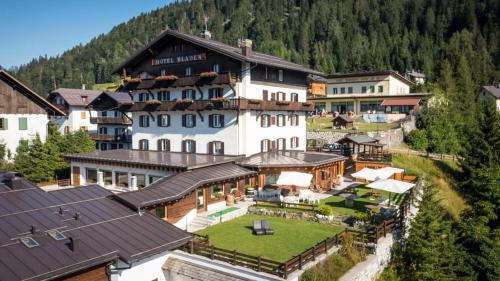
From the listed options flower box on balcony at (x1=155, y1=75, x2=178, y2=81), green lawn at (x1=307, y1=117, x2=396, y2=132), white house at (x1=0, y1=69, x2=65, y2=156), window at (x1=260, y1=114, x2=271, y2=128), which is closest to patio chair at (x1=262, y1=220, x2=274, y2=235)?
window at (x1=260, y1=114, x2=271, y2=128)

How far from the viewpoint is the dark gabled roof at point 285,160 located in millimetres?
30078

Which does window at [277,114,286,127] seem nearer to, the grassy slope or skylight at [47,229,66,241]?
the grassy slope

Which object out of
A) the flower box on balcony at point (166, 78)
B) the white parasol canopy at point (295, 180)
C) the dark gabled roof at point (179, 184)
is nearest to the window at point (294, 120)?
the dark gabled roof at point (179, 184)

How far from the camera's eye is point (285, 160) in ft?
103

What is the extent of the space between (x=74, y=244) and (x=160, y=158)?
18.3 meters

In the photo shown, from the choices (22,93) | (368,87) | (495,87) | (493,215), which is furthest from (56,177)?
(495,87)

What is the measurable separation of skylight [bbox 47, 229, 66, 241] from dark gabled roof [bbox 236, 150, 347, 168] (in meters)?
16.6

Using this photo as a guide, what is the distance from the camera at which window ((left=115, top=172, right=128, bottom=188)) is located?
106 feet

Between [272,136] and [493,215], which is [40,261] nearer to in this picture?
[493,215]

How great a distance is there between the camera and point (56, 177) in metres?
37.6

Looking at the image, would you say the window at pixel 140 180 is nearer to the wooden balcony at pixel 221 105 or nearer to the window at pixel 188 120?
the window at pixel 188 120

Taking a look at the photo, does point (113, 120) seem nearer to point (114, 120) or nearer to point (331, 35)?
point (114, 120)

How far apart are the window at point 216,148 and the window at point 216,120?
4.58ft

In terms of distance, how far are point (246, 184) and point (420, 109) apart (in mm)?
33242
